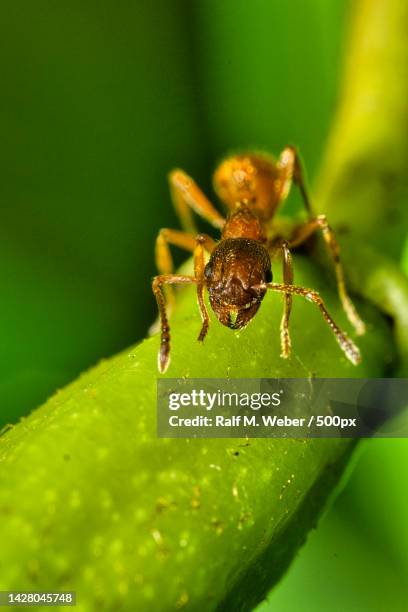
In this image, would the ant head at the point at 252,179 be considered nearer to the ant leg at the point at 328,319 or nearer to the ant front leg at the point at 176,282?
the ant front leg at the point at 176,282

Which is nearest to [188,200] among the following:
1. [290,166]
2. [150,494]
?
[290,166]

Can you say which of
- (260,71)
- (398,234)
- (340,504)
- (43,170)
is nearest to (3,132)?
(43,170)

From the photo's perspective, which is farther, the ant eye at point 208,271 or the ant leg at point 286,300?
the ant eye at point 208,271

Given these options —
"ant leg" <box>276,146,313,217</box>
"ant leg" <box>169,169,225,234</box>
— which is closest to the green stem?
"ant leg" <box>276,146,313,217</box>

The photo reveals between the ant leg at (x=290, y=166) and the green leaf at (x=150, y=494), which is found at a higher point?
the ant leg at (x=290, y=166)

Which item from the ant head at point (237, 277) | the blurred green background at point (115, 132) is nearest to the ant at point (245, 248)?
the ant head at point (237, 277)

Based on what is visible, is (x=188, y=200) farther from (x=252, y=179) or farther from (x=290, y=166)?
(x=290, y=166)

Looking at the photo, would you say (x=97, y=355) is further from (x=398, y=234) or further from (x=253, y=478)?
(x=253, y=478)
